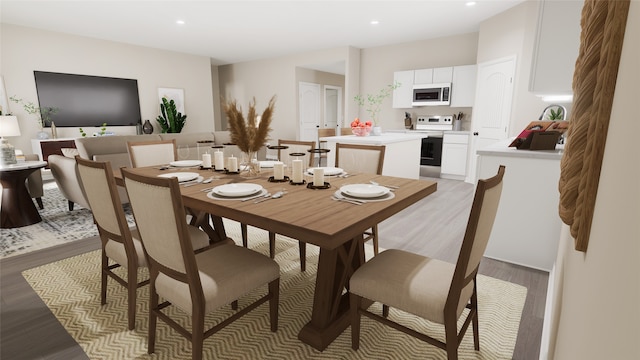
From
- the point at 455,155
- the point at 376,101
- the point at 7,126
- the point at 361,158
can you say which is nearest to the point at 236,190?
the point at 361,158

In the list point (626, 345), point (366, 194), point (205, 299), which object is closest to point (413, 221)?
point (366, 194)

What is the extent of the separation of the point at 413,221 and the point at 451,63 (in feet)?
13.9

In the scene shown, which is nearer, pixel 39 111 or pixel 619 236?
pixel 619 236

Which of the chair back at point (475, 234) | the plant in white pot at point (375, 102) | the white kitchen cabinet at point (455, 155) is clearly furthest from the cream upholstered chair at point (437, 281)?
the plant in white pot at point (375, 102)

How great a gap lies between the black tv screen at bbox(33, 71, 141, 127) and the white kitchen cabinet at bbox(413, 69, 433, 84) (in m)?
5.96

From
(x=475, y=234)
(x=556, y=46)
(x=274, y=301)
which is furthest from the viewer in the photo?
(x=556, y=46)

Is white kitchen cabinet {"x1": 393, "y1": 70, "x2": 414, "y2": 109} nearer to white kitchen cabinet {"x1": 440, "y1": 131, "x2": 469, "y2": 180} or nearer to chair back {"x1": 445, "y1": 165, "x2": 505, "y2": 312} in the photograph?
white kitchen cabinet {"x1": 440, "y1": 131, "x2": 469, "y2": 180}

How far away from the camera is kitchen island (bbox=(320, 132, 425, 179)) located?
4391mm

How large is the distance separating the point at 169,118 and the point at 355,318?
7.23 metres

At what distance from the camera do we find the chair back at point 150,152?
9.62ft

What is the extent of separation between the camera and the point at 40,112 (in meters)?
6.02

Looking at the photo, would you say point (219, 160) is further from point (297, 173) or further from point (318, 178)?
point (318, 178)

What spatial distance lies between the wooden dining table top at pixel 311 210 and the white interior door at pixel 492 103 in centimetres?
377

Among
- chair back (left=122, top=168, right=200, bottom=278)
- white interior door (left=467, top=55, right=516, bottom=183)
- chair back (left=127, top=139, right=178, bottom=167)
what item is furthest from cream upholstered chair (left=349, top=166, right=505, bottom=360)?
white interior door (left=467, top=55, right=516, bottom=183)
